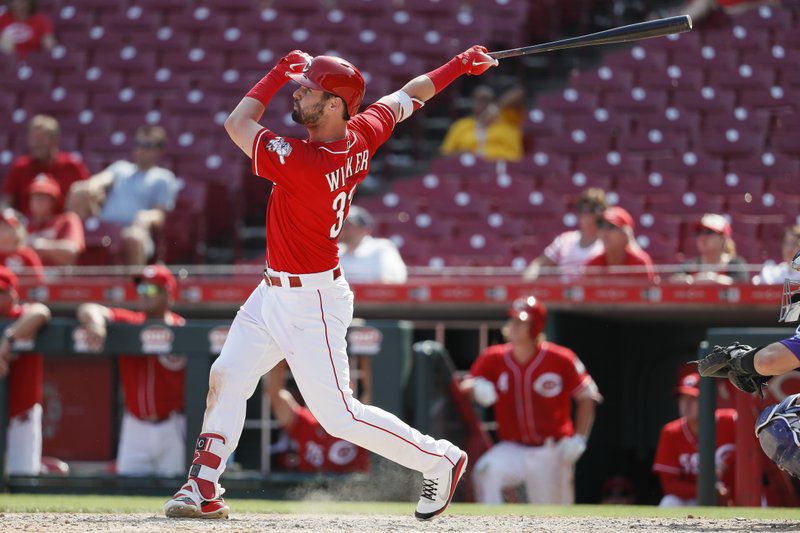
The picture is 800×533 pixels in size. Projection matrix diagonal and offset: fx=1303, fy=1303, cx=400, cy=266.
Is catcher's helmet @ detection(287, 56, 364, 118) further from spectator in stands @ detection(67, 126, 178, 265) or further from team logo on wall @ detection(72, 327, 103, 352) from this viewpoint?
spectator in stands @ detection(67, 126, 178, 265)

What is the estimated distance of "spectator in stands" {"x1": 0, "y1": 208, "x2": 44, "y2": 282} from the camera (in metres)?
7.88

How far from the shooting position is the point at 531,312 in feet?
22.9

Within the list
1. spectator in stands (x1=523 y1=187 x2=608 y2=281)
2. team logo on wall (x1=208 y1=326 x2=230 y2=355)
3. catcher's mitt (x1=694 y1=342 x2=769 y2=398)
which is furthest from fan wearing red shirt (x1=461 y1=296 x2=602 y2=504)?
catcher's mitt (x1=694 y1=342 x2=769 y2=398)

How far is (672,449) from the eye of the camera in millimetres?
6758

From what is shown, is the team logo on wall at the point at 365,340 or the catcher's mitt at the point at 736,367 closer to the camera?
the catcher's mitt at the point at 736,367

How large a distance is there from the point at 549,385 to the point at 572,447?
1.17 feet

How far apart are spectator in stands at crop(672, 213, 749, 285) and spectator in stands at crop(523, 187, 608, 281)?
638 millimetres

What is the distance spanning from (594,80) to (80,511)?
22.6ft

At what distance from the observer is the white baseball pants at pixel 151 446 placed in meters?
6.94

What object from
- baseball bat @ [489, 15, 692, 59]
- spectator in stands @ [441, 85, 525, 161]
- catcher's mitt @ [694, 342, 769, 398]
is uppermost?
spectator in stands @ [441, 85, 525, 161]

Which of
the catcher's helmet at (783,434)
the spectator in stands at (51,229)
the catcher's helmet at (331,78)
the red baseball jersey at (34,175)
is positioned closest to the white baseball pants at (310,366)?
the catcher's helmet at (331,78)

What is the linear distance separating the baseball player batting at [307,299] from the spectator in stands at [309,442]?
248cm

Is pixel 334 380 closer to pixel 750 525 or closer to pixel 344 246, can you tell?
pixel 750 525

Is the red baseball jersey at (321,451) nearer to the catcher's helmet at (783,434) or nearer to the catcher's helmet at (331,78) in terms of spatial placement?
the catcher's helmet at (331,78)
